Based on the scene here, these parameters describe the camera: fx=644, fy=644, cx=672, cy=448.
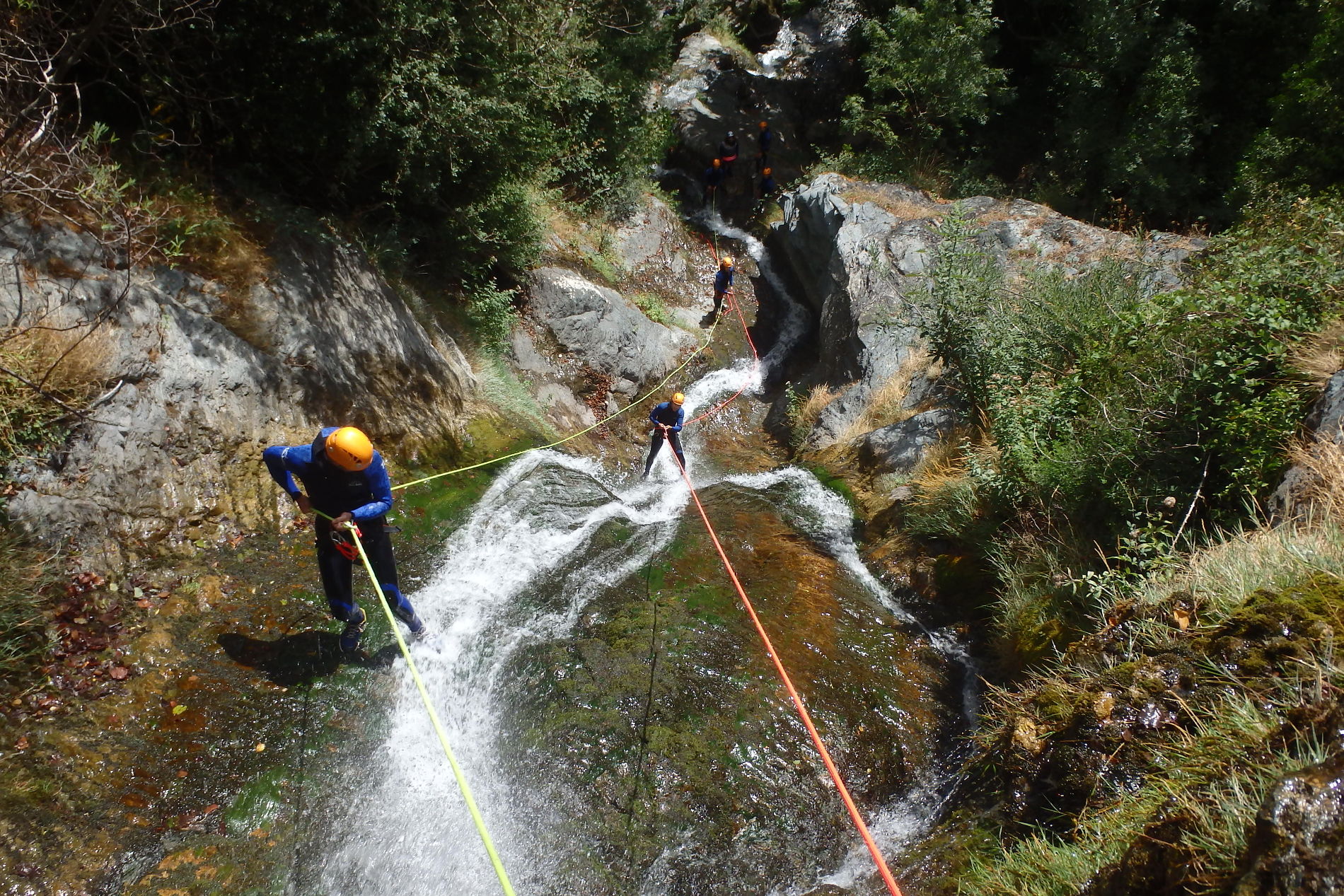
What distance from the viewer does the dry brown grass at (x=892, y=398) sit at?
30.6 ft

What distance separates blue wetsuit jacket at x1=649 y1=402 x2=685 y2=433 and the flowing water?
7.76 ft

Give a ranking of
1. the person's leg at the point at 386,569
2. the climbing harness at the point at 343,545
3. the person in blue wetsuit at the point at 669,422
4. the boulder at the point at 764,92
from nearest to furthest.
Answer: the climbing harness at the point at 343,545
the person's leg at the point at 386,569
the person in blue wetsuit at the point at 669,422
the boulder at the point at 764,92

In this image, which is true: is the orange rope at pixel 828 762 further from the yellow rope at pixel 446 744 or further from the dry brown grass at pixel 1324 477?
the dry brown grass at pixel 1324 477

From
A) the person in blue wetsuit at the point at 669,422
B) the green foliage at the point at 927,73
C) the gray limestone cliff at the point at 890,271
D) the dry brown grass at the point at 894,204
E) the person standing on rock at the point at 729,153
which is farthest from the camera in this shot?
the person standing on rock at the point at 729,153

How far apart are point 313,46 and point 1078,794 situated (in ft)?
28.7

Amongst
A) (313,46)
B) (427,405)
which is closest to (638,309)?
(427,405)

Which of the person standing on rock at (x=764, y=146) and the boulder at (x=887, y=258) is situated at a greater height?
the person standing on rock at (x=764, y=146)

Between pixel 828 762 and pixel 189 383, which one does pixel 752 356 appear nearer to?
pixel 189 383

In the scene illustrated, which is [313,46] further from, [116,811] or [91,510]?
[116,811]

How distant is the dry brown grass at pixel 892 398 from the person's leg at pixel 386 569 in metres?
6.57

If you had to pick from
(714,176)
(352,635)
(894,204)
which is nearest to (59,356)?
(352,635)

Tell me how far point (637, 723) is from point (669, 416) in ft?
17.1

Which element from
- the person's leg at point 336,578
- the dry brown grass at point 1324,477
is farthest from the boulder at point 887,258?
the person's leg at point 336,578

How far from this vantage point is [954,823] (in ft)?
13.3
